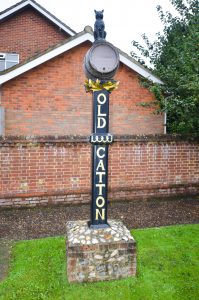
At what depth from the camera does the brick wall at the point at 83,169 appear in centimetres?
700

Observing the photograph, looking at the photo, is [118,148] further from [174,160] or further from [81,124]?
A: [81,124]

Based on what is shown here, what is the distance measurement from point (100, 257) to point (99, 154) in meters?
1.50

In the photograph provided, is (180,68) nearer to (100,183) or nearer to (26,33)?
(100,183)

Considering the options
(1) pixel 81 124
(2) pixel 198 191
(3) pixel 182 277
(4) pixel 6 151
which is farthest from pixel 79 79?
(3) pixel 182 277

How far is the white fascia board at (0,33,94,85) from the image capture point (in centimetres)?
873

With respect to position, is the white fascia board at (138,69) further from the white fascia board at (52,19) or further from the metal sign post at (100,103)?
the white fascia board at (52,19)

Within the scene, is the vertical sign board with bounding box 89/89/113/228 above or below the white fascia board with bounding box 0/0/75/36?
below

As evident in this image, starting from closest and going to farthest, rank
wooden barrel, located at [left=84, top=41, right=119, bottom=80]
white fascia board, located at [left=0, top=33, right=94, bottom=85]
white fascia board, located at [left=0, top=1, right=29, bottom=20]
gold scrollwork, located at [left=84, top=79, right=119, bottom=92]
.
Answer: wooden barrel, located at [left=84, top=41, right=119, bottom=80] < gold scrollwork, located at [left=84, top=79, right=119, bottom=92] < white fascia board, located at [left=0, top=33, right=94, bottom=85] < white fascia board, located at [left=0, top=1, right=29, bottom=20]

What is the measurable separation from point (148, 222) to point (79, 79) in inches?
226

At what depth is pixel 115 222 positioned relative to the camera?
465 centimetres

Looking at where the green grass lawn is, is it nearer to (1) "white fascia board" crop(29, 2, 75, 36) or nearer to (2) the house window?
(2) the house window

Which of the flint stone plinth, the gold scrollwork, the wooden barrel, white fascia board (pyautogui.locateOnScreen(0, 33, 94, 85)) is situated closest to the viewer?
the flint stone plinth

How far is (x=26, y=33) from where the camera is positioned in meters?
13.8

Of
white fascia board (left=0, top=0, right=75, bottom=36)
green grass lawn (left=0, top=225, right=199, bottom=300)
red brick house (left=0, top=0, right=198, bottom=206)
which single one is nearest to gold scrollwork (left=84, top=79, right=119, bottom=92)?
green grass lawn (left=0, top=225, right=199, bottom=300)
